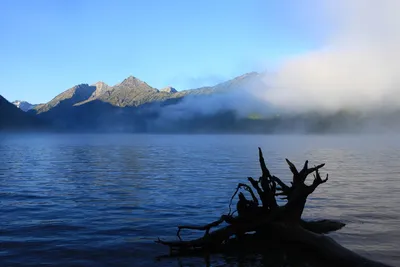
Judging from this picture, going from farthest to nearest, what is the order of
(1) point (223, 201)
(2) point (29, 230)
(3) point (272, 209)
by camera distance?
(1) point (223, 201), (2) point (29, 230), (3) point (272, 209)

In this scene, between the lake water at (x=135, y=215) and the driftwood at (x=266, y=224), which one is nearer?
the lake water at (x=135, y=215)

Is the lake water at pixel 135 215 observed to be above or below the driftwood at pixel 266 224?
below

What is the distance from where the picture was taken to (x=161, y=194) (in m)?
32.3

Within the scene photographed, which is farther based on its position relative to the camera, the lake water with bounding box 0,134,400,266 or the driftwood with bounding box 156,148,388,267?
the driftwood with bounding box 156,148,388,267

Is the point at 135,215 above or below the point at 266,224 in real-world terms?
below

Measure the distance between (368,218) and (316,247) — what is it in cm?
858

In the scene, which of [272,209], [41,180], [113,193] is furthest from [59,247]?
[41,180]

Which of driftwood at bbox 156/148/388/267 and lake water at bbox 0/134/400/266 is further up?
driftwood at bbox 156/148/388/267

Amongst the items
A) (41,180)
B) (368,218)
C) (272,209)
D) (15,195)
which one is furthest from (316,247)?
(41,180)

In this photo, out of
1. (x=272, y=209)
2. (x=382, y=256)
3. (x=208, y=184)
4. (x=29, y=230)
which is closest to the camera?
(x=382, y=256)

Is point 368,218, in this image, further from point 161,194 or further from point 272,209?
point 161,194

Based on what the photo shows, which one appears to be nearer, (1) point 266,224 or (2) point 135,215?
(1) point 266,224

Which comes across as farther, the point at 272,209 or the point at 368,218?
the point at 368,218

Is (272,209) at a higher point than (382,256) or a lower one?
higher
